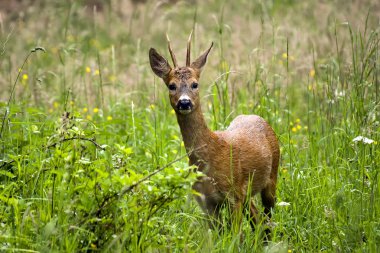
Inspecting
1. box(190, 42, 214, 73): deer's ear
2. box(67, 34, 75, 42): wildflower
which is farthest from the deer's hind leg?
box(67, 34, 75, 42): wildflower

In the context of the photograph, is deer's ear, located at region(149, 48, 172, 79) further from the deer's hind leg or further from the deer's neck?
the deer's hind leg

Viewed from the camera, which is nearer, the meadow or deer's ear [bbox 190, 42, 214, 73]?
the meadow

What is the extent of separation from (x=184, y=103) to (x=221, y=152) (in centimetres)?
44

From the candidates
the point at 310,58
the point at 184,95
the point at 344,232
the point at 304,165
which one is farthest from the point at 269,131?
the point at 310,58

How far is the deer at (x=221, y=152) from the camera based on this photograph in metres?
5.12

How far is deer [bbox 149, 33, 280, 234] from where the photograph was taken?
5.12 meters

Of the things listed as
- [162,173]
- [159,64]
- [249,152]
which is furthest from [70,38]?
[162,173]

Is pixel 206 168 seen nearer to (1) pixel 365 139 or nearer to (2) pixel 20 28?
(1) pixel 365 139

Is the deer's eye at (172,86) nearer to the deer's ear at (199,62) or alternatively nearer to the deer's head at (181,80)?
the deer's head at (181,80)

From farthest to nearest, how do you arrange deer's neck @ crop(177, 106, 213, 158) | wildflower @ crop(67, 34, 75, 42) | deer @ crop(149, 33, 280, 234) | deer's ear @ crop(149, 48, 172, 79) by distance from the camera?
wildflower @ crop(67, 34, 75, 42)
deer's ear @ crop(149, 48, 172, 79)
deer's neck @ crop(177, 106, 213, 158)
deer @ crop(149, 33, 280, 234)

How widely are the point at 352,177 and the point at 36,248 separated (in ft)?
7.90

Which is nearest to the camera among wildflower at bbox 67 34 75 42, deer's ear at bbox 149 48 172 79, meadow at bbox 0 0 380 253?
meadow at bbox 0 0 380 253

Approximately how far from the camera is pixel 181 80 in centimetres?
536

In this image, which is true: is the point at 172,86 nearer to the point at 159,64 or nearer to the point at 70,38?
the point at 159,64
